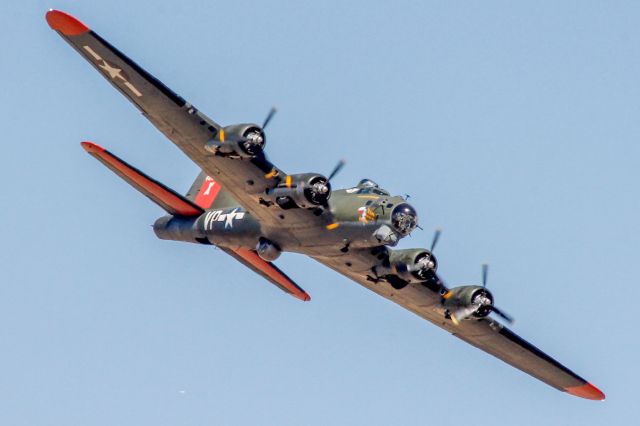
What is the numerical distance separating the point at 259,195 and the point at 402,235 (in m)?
5.00

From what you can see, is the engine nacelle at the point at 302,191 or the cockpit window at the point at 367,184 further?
the cockpit window at the point at 367,184

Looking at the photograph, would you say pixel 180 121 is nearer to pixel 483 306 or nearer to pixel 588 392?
pixel 483 306

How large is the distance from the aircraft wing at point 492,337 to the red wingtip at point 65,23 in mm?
12713

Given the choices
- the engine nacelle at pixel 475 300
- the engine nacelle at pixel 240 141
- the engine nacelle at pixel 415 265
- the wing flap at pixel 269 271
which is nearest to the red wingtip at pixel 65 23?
the engine nacelle at pixel 240 141

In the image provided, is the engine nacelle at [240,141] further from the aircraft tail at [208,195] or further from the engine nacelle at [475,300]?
the engine nacelle at [475,300]

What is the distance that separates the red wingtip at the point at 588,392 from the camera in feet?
161

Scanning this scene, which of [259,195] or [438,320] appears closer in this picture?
[259,195]

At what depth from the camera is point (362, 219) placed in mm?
40500

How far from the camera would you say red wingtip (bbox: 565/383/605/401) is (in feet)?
161

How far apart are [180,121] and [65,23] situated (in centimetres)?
496

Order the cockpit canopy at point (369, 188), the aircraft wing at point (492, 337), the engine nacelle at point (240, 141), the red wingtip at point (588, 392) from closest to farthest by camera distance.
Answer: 1. the engine nacelle at point (240, 141)
2. the cockpit canopy at point (369, 188)
3. the aircraft wing at point (492, 337)
4. the red wingtip at point (588, 392)

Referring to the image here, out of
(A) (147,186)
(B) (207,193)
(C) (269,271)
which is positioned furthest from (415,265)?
(A) (147,186)

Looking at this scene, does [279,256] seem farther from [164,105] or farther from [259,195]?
[164,105]

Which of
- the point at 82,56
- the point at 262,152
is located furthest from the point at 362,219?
the point at 82,56
